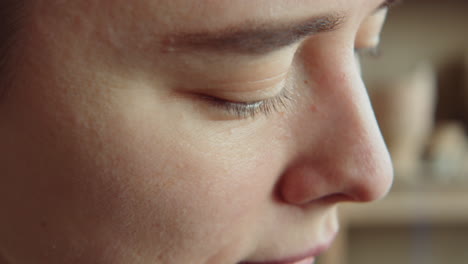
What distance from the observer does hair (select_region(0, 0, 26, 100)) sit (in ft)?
1.27

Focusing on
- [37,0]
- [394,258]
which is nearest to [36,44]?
[37,0]

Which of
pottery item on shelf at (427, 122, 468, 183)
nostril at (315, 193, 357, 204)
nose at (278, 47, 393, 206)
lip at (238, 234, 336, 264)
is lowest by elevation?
lip at (238, 234, 336, 264)

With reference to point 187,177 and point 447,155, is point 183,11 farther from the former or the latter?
point 447,155

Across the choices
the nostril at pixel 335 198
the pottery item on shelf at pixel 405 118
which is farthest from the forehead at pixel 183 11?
the pottery item on shelf at pixel 405 118

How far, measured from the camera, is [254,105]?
431 millimetres

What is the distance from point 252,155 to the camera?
437mm

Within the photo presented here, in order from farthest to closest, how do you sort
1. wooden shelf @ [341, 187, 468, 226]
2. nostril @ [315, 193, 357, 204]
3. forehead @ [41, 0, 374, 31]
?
1. wooden shelf @ [341, 187, 468, 226]
2. nostril @ [315, 193, 357, 204]
3. forehead @ [41, 0, 374, 31]

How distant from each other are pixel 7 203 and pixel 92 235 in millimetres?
73

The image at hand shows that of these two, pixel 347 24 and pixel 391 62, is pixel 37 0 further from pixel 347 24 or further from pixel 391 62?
pixel 391 62

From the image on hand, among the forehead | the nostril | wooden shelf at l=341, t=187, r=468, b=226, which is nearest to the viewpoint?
the forehead

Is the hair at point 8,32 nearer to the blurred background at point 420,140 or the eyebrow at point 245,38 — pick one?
the eyebrow at point 245,38

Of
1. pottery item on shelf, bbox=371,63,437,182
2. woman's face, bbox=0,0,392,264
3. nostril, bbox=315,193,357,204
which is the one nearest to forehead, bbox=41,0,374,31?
woman's face, bbox=0,0,392,264

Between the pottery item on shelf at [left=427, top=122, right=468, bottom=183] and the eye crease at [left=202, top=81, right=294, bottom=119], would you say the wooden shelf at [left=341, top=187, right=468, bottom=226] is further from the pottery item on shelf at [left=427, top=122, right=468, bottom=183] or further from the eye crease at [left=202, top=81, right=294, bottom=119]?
the eye crease at [left=202, top=81, right=294, bottom=119]

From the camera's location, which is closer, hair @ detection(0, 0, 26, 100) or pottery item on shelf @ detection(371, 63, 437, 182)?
hair @ detection(0, 0, 26, 100)
